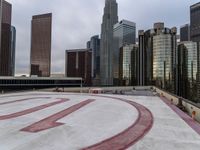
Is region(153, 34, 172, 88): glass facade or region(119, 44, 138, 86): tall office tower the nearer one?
region(153, 34, 172, 88): glass facade

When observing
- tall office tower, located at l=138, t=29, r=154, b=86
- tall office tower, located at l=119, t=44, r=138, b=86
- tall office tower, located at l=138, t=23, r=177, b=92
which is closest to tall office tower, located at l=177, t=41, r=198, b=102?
tall office tower, located at l=138, t=23, r=177, b=92

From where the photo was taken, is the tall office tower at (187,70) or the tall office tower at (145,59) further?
the tall office tower at (145,59)

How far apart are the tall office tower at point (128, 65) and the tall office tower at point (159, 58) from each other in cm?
634

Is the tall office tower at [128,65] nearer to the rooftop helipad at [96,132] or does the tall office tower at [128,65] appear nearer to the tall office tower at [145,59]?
the tall office tower at [145,59]

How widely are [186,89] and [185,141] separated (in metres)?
130

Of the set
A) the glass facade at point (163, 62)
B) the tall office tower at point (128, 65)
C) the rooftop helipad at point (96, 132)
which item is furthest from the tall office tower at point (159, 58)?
the rooftop helipad at point (96, 132)

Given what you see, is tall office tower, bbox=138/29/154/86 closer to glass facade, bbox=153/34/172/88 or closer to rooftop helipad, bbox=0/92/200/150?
glass facade, bbox=153/34/172/88

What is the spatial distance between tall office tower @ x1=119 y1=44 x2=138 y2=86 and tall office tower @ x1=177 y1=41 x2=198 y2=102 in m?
28.7

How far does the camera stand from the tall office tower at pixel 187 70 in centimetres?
13125

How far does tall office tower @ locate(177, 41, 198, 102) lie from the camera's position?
431 feet

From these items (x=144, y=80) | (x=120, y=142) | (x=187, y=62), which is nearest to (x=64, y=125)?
(x=120, y=142)

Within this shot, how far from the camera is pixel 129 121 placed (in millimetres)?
16312

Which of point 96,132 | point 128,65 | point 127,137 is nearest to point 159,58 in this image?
point 128,65

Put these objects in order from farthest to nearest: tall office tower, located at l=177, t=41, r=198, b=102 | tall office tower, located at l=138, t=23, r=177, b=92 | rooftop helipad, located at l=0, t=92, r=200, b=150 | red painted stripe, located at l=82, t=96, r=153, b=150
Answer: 1. tall office tower, located at l=177, t=41, r=198, b=102
2. tall office tower, located at l=138, t=23, r=177, b=92
3. rooftop helipad, located at l=0, t=92, r=200, b=150
4. red painted stripe, located at l=82, t=96, r=153, b=150
